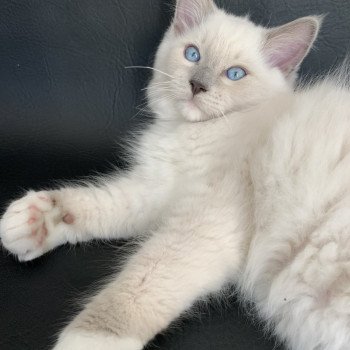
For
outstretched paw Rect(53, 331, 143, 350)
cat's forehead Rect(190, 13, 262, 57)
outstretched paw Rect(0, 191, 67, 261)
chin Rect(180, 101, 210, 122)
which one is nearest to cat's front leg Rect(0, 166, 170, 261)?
outstretched paw Rect(0, 191, 67, 261)

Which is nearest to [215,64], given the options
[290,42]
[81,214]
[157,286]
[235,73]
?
[235,73]

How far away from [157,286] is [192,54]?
2.52 ft

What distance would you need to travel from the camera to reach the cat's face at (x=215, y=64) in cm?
145

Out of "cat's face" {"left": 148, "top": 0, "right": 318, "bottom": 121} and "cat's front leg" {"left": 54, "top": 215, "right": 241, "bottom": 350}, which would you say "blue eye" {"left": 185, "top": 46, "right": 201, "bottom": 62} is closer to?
"cat's face" {"left": 148, "top": 0, "right": 318, "bottom": 121}

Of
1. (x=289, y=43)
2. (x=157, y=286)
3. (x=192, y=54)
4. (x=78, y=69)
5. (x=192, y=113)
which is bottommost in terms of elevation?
(x=157, y=286)

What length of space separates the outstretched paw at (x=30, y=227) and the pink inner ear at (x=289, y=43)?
83cm

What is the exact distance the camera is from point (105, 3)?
1.90 m

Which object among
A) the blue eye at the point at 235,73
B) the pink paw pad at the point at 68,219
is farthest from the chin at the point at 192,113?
the pink paw pad at the point at 68,219

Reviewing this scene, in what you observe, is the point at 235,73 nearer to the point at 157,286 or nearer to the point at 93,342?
the point at 157,286

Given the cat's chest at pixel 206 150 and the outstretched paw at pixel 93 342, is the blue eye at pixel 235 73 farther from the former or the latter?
the outstretched paw at pixel 93 342

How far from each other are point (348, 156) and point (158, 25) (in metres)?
1.00

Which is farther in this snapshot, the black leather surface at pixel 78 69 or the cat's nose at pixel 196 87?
the black leather surface at pixel 78 69

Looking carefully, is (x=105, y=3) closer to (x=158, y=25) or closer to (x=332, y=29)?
(x=158, y=25)

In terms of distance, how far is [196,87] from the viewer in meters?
1.44
